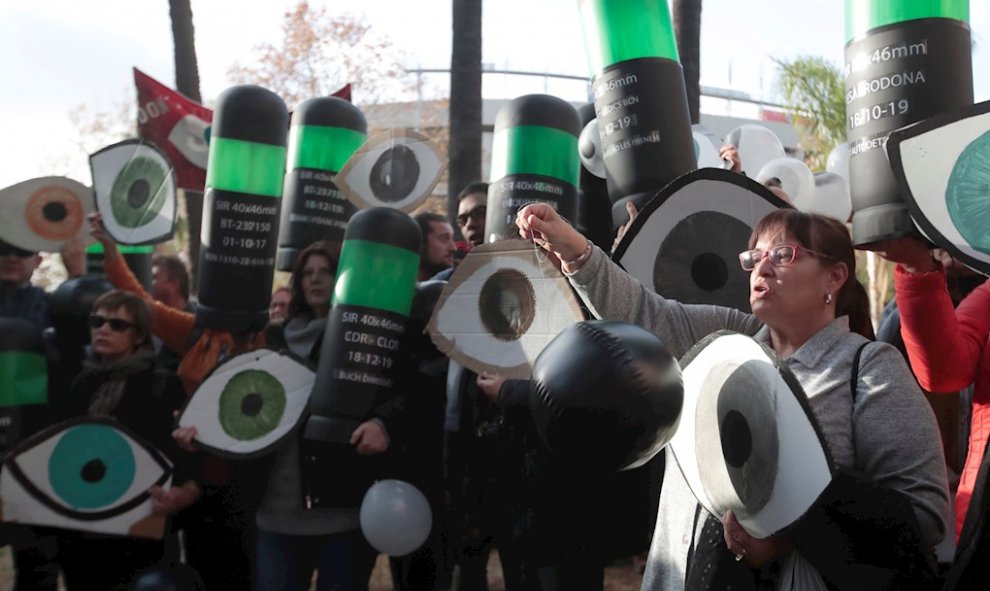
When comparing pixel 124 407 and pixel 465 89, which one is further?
pixel 465 89

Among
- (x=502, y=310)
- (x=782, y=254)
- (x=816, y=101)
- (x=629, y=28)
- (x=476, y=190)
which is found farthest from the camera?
(x=816, y=101)

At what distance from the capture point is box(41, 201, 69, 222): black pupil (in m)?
4.45

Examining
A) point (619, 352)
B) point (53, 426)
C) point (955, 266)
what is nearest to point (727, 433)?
point (619, 352)

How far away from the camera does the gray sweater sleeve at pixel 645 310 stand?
2076mm

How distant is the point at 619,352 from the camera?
5.41ft

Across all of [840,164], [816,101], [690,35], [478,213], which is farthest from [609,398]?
[816,101]

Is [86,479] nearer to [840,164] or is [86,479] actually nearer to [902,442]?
[902,442]

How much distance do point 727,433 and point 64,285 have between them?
3.65 m

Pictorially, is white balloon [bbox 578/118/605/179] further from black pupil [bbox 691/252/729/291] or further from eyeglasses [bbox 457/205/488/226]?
black pupil [bbox 691/252/729/291]

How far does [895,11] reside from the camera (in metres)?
1.90

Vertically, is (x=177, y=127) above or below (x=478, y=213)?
above

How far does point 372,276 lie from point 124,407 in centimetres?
124

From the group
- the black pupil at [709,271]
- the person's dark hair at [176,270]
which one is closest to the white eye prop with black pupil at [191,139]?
the person's dark hair at [176,270]

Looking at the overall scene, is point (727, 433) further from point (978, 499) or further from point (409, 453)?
point (409, 453)
